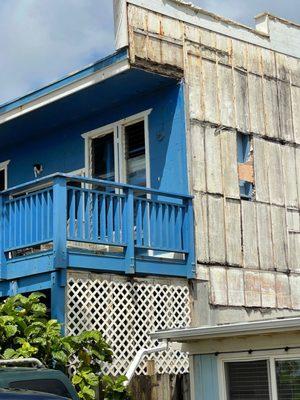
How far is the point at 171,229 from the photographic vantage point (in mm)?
13617

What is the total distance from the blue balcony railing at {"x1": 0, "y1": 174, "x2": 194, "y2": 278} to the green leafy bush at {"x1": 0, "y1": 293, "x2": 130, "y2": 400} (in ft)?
2.80

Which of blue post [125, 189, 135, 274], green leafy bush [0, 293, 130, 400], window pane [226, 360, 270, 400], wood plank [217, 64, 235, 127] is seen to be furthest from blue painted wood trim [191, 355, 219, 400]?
wood plank [217, 64, 235, 127]

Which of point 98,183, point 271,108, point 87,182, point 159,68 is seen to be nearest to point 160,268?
point 98,183

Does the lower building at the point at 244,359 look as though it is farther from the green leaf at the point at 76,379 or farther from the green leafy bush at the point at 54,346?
the green leaf at the point at 76,379

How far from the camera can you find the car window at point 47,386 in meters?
7.68

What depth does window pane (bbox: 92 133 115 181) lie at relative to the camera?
15.5 m

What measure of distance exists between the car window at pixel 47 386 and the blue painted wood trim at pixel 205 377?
11.5ft

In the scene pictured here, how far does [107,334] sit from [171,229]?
7.34 feet

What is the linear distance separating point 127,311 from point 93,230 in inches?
53.4

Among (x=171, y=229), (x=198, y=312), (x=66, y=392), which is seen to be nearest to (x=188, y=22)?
(x=171, y=229)

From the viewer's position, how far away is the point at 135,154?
15.0m

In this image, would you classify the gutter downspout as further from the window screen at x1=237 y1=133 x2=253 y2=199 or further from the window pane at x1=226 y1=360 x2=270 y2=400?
the window screen at x1=237 y1=133 x2=253 y2=199

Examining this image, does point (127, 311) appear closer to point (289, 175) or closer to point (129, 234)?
point (129, 234)

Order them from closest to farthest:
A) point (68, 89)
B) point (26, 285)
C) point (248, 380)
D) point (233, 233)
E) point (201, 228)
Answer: point (248, 380) → point (26, 285) → point (201, 228) → point (68, 89) → point (233, 233)
